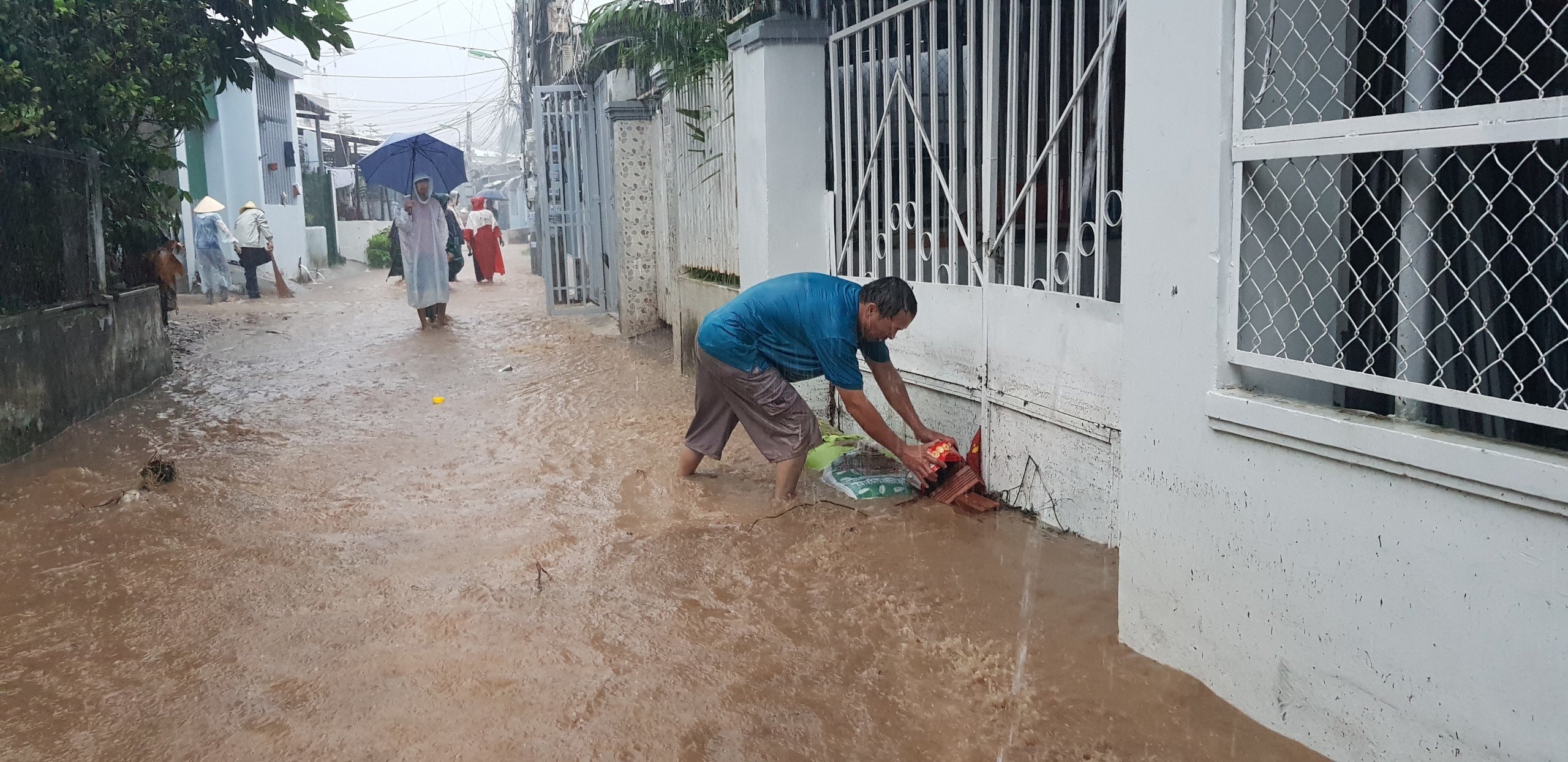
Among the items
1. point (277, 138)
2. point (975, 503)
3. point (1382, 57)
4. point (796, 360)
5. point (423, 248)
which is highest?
point (277, 138)

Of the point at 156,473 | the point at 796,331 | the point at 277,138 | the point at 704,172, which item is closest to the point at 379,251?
the point at 277,138

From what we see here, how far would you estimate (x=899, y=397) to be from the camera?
4.89 meters

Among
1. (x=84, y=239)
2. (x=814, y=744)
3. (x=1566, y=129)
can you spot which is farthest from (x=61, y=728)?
(x=84, y=239)

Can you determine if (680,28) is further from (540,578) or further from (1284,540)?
(1284,540)

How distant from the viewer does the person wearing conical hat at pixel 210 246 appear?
53.2ft

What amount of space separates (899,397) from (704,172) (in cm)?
443

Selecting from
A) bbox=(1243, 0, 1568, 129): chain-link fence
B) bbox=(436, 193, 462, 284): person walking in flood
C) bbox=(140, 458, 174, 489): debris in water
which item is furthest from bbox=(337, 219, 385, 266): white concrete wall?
bbox=(1243, 0, 1568, 129): chain-link fence

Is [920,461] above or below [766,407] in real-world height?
below

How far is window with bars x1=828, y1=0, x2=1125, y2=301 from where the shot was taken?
4141 millimetres

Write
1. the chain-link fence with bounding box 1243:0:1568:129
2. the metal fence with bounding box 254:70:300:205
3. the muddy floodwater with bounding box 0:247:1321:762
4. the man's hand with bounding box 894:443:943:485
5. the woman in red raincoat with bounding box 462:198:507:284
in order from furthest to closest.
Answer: the metal fence with bounding box 254:70:300:205 → the woman in red raincoat with bounding box 462:198:507:284 → the man's hand with bounding box 894:443:943:485 → the muddy floodwater with bounding box 0:247:1321:762 → the chain-link fence with bounding box 1243:0:1568:129

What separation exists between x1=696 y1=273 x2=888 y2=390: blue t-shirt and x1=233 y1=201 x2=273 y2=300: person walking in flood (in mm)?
14019

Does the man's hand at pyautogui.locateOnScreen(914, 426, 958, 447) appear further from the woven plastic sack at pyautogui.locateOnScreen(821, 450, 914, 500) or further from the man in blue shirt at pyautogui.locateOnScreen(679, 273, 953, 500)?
the woven plastic sack at pyautogui.locateOnScreen(821, 450, 914, 500)

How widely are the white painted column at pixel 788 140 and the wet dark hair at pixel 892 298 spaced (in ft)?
6.46

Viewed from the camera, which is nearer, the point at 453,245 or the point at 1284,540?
the point at 1284,540
